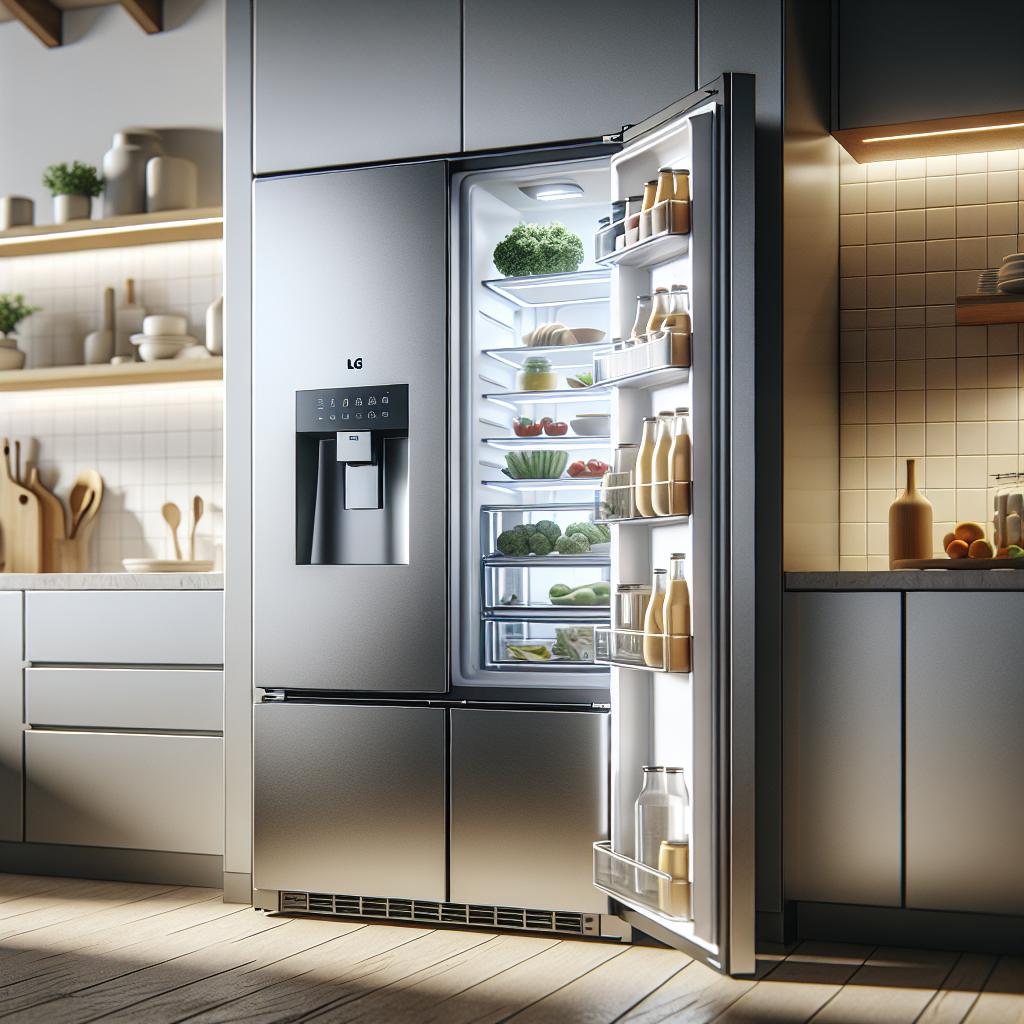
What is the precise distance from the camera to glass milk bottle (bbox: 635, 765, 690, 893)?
2447mm

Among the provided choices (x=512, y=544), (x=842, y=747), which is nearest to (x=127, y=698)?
(x=512, y=544)

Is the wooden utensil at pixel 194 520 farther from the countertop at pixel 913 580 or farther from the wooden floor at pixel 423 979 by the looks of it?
the countertop at pixel 913 580

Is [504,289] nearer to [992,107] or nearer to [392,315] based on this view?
[392,315]

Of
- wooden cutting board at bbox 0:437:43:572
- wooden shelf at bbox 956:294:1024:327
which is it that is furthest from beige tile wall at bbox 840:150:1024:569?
wooden cutting board at bbox 0:437:43:572

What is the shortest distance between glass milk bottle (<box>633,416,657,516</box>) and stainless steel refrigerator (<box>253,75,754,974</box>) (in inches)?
1.7

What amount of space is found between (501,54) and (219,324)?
1.36 meters

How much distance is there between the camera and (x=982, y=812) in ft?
8.20

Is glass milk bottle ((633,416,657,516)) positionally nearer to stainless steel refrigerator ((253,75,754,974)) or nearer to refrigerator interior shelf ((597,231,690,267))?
stainless steel refrigerator ((253,75,754,974))

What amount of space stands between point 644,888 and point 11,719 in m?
1.96

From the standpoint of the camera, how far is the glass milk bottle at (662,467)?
7.92 feet

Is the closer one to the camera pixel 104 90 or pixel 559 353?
pixel 559 353

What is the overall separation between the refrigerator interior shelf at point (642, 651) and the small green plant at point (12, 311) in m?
2.55

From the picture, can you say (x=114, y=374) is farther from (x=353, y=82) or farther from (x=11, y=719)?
(x=353, y=82)

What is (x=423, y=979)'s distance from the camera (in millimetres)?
2400
